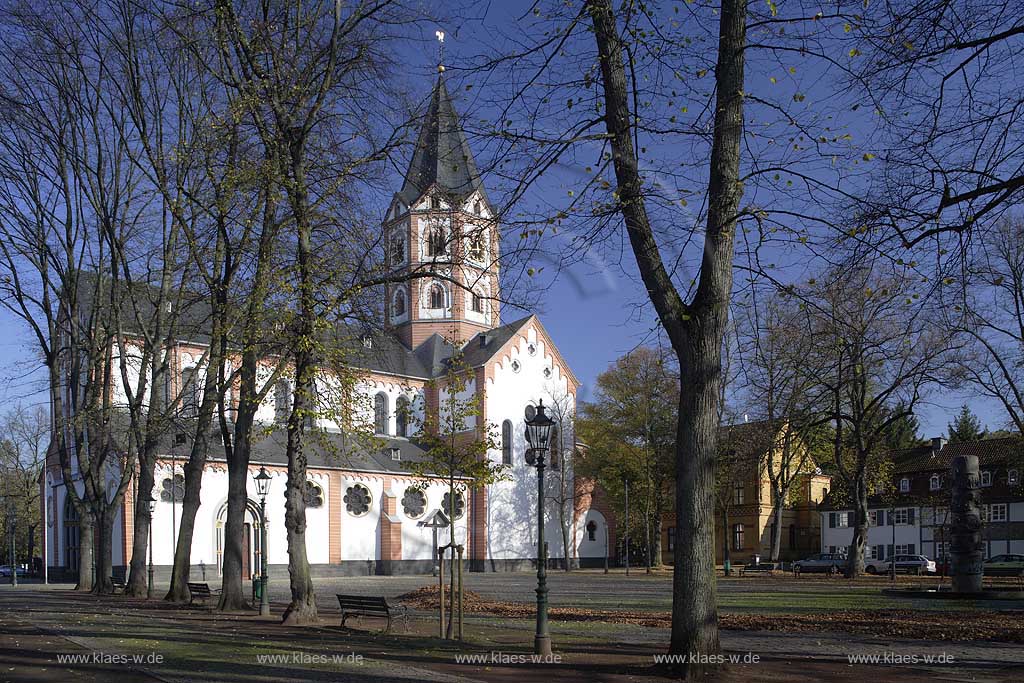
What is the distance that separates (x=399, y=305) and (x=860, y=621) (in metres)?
51.6

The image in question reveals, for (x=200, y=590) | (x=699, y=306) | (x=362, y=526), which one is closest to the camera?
(x=699, y=306)

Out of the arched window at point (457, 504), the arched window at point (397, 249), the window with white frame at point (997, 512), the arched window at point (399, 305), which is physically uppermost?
the arched window at point (399, 305)

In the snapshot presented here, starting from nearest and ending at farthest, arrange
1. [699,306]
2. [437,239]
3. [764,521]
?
[699,306] → [437,239] → [764,521]

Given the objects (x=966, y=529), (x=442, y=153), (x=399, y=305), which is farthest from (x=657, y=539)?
(x=442, y=153)

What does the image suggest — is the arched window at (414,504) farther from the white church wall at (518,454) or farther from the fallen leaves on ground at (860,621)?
the fallen leaves on ground at (860,621)

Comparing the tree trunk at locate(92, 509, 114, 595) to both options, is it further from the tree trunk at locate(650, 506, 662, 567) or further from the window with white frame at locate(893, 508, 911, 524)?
the window with white frame at locate(893, 508, 911, 524)

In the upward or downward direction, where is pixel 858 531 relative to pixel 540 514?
downward

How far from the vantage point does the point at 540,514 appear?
14062mm

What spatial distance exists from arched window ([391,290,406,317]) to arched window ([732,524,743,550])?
30.8 m

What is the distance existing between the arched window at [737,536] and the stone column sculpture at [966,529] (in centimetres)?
4750

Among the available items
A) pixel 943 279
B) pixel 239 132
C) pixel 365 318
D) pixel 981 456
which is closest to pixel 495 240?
pixel 943 279

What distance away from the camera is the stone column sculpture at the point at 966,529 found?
85.6 ft

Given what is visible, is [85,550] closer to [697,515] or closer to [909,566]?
[697,515]

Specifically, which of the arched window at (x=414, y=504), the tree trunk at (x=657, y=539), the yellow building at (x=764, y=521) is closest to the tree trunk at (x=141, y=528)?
the arched window at (x=414, y=504)
